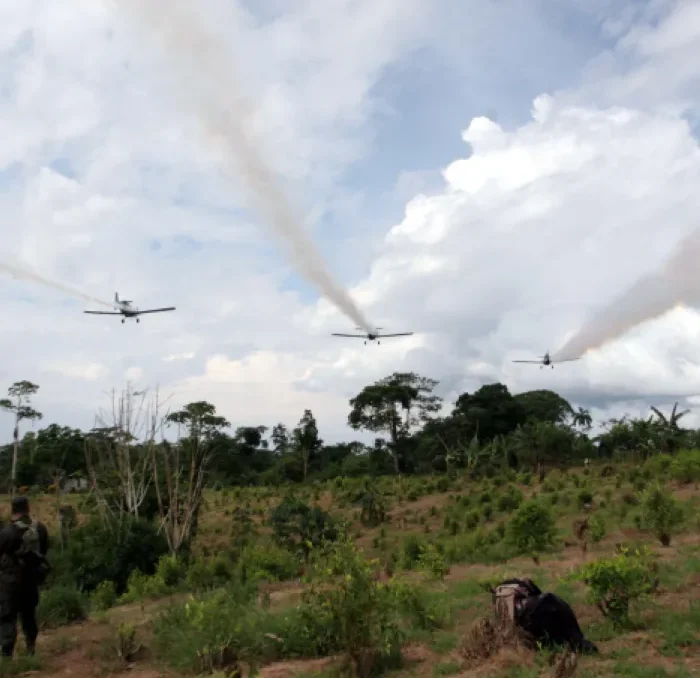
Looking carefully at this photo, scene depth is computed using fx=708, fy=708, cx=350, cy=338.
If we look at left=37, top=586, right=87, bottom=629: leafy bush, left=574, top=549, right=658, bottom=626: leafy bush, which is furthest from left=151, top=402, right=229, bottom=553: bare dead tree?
left=574, top=549, right=658, bottom=626: leafy bush

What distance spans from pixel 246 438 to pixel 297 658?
46.8 m

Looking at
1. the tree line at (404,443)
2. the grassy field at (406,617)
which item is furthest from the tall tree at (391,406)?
the grassy field at (406,617)

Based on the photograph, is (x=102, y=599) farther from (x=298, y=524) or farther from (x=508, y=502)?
(x=508, y=502)

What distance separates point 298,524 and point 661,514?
971cm

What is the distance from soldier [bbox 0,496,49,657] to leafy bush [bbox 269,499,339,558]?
1100 cm

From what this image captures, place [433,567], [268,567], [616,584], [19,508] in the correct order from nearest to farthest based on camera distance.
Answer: [616,584] < [19,508] < [433,567] < [268,567]

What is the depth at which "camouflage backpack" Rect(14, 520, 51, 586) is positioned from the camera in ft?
22.4

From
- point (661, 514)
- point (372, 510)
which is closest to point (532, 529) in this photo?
point (661, 514)

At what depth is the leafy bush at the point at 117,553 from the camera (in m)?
14.3

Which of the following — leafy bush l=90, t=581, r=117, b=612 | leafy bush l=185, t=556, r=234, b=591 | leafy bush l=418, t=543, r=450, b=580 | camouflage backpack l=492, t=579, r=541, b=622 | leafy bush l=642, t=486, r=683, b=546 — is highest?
leafy bush l=642, t=486, r=683, b=546

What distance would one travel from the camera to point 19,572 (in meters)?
6.78

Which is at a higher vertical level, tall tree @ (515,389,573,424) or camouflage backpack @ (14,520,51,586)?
tall tree @ (515,389,573,424)

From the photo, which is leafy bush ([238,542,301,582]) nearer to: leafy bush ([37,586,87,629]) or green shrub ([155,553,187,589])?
green shrub ([155,553,187,589])

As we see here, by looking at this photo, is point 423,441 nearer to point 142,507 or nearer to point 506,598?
point 142,507
